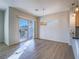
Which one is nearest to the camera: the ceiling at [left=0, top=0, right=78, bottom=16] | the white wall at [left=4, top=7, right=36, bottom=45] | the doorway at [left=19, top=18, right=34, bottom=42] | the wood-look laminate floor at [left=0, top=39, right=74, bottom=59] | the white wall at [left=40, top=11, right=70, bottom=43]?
the wood-look laminate floor at [left=0, top=39, right=74, bottom=59]

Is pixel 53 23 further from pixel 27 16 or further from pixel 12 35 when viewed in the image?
pixel 12 35

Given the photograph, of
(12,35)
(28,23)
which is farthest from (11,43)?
(28,23)

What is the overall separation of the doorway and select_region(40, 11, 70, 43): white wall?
1.07 meters

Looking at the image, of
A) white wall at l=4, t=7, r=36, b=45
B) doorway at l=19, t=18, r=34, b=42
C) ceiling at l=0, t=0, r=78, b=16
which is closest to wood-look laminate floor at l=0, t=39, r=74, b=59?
white wall at l=4, t=7, r=36, b=45

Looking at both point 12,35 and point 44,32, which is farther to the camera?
point 44,32

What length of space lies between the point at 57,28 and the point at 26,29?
9.42 ft

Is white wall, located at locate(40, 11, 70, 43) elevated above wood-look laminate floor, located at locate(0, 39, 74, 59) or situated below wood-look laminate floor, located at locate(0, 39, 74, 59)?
above

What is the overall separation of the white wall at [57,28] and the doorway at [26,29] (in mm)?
1070

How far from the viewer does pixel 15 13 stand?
547cm

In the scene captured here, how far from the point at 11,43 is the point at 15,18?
171cm

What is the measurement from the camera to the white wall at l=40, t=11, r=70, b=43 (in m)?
6.40

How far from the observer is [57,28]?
7.03 metres

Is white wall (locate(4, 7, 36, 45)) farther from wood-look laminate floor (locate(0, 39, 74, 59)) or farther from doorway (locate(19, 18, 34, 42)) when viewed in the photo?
doorway (locate(19, 18, 34, 42))

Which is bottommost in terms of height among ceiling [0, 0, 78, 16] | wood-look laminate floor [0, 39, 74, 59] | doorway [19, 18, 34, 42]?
wood-look laminate floor [0, 39, 74, 59]
